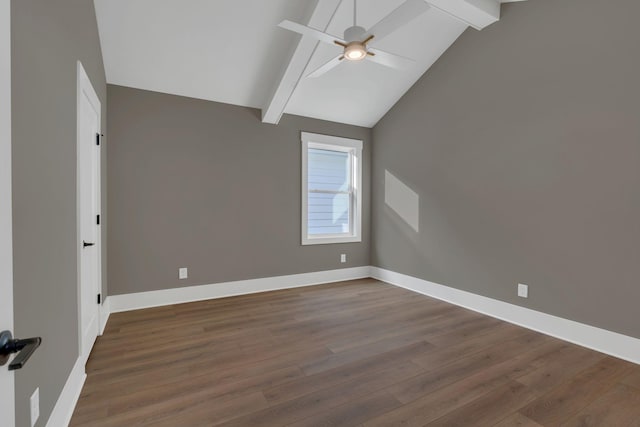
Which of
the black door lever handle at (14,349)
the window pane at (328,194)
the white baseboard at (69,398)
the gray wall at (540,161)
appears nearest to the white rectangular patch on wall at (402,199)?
the gray wall at (540,161)

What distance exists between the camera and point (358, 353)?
99.7 inches

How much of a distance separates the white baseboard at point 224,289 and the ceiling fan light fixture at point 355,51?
10.1 ft

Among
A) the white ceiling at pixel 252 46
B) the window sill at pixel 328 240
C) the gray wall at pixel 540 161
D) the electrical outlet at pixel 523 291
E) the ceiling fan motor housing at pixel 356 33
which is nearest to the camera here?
the ceiling fan motor housing at pixel 356 33

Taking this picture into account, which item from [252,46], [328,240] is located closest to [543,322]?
[328,240]

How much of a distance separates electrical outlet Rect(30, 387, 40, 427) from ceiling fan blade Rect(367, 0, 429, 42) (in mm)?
2888

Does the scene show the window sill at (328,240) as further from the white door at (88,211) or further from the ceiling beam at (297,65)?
the white door at (88,211)

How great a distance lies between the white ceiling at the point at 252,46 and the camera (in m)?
2.90

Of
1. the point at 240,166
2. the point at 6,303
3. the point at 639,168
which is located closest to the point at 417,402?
the point at 6,303

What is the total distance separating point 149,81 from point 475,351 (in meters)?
4.36

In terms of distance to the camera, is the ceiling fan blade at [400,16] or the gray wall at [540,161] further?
the gray wall at [540,161]

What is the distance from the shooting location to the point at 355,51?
2449 mm

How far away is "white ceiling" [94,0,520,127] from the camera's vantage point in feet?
9.51

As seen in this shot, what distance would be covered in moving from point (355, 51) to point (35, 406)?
2.87 metres

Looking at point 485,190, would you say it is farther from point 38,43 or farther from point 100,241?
point 100,241
